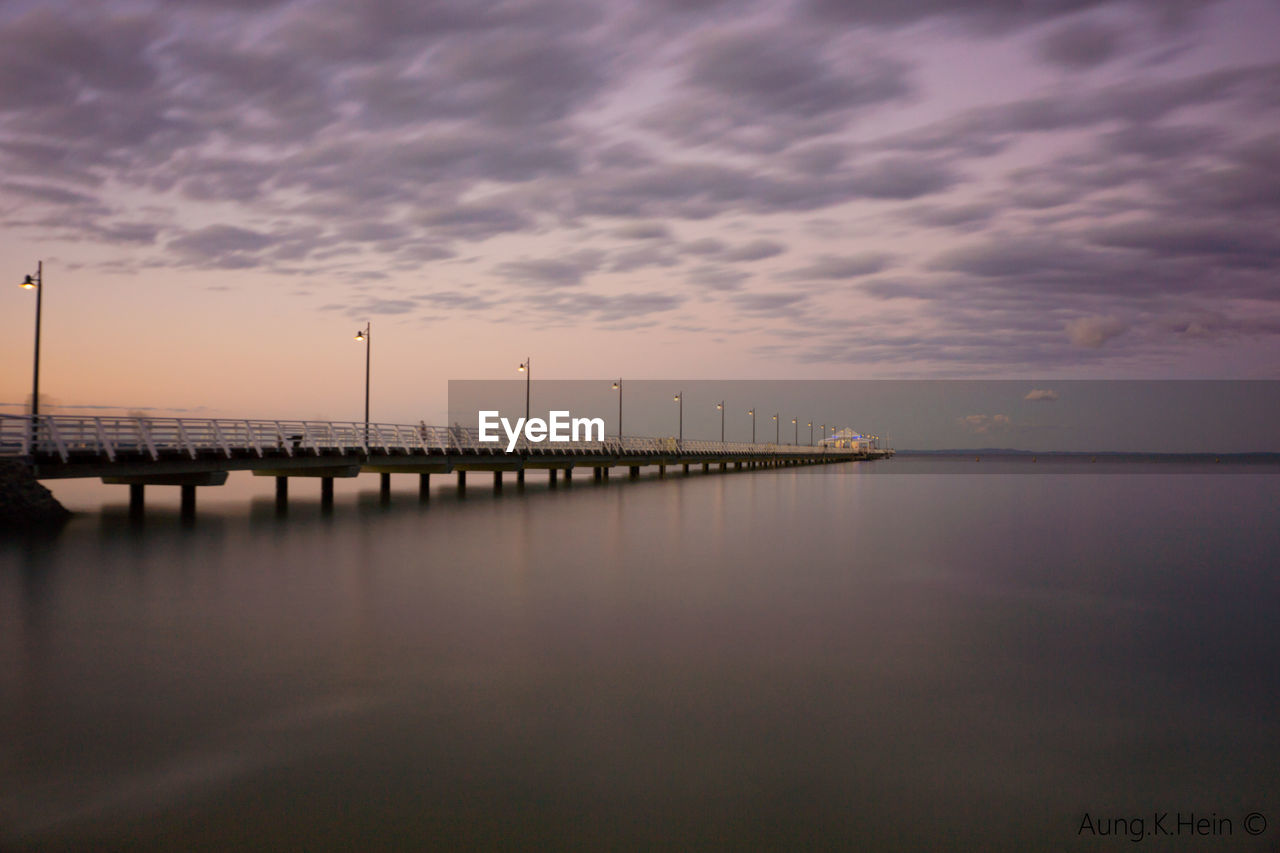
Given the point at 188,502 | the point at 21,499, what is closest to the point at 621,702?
the point at 21,499

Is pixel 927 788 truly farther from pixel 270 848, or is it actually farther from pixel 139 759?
pixel 139 759

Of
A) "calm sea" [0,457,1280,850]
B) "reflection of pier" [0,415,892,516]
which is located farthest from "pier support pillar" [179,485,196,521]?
"calm sea" [0,457,1280,850]

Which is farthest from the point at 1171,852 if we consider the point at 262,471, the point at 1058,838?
the point at 262,471

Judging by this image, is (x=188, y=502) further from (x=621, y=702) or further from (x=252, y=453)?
(x=621, y=702)

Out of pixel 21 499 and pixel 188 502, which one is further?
pixel 188 502

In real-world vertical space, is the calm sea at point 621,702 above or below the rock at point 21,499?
below

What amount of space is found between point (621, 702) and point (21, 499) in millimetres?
23477

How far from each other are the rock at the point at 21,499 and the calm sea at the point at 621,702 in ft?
12.4

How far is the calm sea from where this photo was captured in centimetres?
661

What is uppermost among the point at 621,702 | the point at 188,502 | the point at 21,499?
the point at 21,499

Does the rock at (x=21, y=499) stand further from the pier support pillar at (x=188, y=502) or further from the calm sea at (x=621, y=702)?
the pier support pillar at (x=188, y=502)

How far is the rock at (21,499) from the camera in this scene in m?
24.6

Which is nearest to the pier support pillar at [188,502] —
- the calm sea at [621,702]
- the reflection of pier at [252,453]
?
the reflection of pier at [252,453]

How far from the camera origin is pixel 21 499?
2572 centimetres
